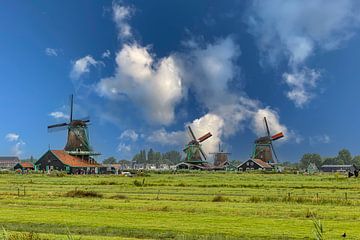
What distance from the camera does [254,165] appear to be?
149875mm

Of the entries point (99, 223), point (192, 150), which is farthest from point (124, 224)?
point (192, 150)

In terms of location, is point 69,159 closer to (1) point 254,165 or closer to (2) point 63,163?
(2) point 63,163

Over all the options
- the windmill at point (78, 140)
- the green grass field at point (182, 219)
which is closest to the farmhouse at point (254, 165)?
the windmill at point (78, 140)

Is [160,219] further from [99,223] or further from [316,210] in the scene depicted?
[316,210]

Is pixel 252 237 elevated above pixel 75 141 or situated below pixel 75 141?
below

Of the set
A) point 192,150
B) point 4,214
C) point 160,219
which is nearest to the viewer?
point 160,219

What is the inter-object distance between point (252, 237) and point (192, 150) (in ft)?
466

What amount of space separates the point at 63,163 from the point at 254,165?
62.9 metres

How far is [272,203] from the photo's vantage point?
3922cm

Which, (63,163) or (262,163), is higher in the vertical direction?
(262,163)

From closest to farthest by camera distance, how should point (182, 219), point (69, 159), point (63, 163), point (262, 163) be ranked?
point (182, 219), point (63, 163), point (69, 159), point (262, 163)

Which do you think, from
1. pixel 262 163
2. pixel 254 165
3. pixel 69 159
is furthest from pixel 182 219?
pixel 262 163

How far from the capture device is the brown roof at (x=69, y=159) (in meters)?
123

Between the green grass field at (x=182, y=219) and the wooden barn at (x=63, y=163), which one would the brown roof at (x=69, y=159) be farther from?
the green grass field at (x=182, y=219)
